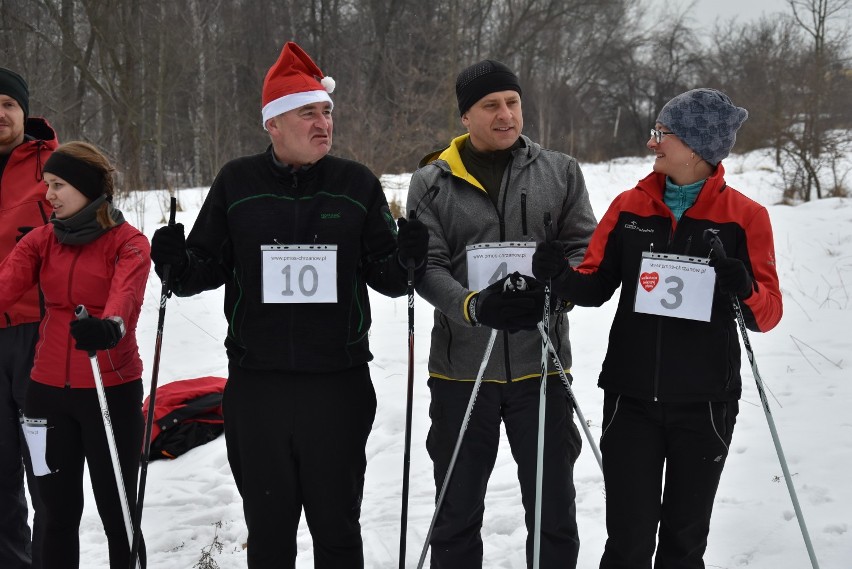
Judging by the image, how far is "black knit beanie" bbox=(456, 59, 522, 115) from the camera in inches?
101

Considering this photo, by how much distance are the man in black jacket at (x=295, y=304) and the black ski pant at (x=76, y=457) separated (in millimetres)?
495

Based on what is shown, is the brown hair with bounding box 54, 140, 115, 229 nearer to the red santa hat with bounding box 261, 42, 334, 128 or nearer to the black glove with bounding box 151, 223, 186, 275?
the black glove with bounding box 151, 223, 186, 275

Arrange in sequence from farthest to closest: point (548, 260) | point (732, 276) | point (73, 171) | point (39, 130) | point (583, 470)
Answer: point (583, 470), point (39, 130), point (73, 171), point (548, 260), point (732, 276)

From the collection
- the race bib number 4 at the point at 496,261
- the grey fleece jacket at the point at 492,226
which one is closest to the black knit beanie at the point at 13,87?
the grey fleece jacket at the point at 492,226

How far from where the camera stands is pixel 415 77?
14.3 m

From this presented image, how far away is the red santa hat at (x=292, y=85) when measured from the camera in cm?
239

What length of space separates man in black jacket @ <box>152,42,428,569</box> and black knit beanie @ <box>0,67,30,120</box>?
1.15 m

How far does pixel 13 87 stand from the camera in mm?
2906

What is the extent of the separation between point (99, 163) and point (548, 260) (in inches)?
68.3

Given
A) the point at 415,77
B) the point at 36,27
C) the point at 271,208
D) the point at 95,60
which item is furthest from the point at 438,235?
the point at 95,60

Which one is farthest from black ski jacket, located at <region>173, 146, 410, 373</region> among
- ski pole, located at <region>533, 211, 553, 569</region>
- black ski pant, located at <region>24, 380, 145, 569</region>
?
black ski pant, located at <region>24, 380, 145, 569</region>

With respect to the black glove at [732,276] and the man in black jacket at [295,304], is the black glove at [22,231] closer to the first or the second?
the man in black jacket at [295,304]

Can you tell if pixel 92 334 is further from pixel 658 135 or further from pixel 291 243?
pixel 658 135

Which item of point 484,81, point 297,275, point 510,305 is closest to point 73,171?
point 297,275
